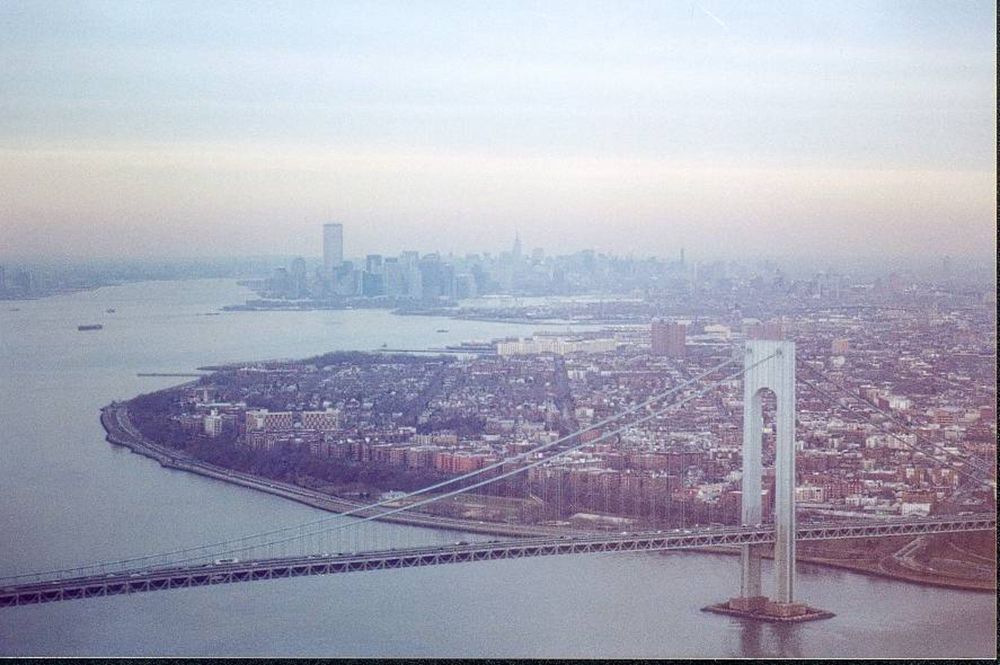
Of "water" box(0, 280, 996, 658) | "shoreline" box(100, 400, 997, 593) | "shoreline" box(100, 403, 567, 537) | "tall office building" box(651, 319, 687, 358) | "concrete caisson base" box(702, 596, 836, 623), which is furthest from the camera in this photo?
"tall office building" box(651, 319, 687, 358)

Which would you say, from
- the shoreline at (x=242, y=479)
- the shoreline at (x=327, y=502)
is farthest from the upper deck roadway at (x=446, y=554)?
the shoreline at (x=242, y=479)

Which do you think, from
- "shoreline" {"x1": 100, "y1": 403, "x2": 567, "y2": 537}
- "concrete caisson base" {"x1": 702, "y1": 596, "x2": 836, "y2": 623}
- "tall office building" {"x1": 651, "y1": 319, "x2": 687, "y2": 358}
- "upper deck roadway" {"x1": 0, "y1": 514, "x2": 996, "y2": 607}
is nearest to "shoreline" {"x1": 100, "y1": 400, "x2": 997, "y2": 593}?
"shoreline" {"x1": 100, "y1": 403, "x2": 567, "y2": 537}

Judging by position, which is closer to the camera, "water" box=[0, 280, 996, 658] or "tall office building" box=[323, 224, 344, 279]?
"water" box=[0, 280, 996, 658]

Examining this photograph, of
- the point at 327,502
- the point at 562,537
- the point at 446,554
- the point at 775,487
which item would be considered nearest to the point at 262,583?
the point at 446,554

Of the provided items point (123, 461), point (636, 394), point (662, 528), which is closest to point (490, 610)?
point (662, 528)

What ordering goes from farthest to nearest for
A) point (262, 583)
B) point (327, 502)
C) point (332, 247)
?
point (327, 502) → point (332, 247) → point (262, 583)

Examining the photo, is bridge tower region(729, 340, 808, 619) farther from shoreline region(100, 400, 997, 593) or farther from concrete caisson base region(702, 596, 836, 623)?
shoreline region(100, 400, 997, 593)

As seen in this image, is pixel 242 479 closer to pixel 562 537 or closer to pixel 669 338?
pixel 562 537
